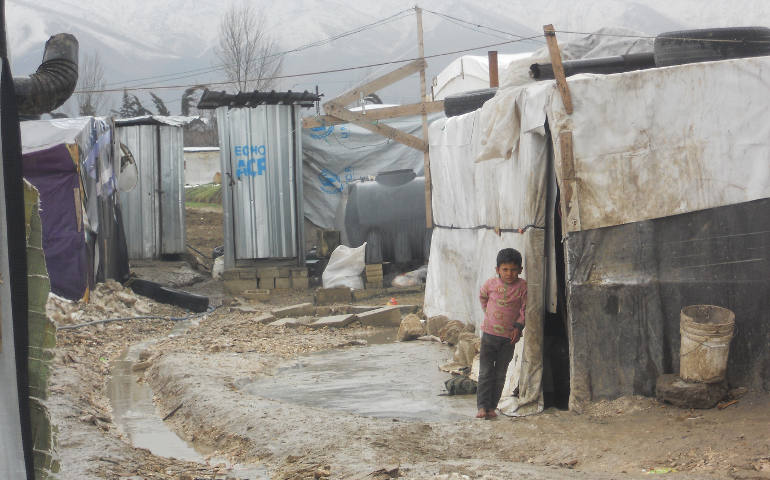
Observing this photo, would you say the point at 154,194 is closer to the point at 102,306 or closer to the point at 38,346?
the point at 102,306

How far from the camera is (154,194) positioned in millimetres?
18672

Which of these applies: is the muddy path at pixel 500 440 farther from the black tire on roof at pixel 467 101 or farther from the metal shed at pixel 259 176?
the metal shed at pixel 259 176

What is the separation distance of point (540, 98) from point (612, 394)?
208 centimetres

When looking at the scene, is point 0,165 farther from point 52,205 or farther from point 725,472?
point 52,205

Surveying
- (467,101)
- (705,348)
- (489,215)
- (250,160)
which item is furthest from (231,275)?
(705,348)

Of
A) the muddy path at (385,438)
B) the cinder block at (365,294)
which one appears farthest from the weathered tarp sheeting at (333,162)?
the muddy path at (385,438)

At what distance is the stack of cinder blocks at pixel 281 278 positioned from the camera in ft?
50.6

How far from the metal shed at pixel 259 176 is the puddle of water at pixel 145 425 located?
618cm

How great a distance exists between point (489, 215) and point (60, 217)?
645cm

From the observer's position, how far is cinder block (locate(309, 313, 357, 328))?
11.2m

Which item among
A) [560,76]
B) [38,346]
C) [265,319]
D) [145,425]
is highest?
[560,76]

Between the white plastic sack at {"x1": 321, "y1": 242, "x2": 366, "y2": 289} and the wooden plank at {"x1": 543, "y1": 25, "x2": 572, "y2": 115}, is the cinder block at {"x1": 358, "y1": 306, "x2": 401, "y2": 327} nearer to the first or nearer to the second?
the white plastic sack at {"x1": 321, "y1": 242, "x2": 366, "y2": 289}

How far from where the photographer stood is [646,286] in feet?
19.3

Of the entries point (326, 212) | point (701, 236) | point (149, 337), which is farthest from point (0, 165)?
point (326, 212)
